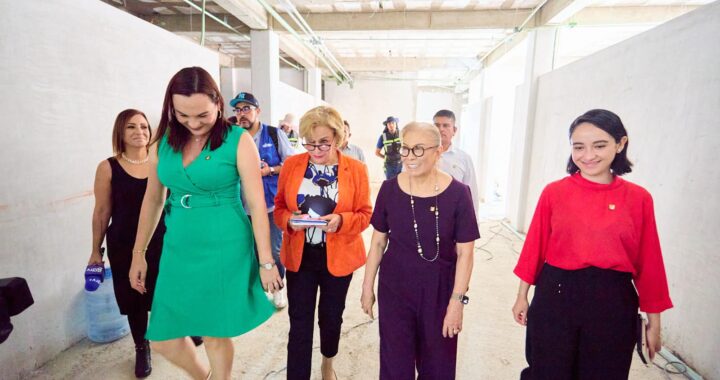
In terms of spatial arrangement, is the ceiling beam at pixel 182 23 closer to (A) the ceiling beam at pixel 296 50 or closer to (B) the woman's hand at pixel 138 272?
(A) the ceiling beam at pixel 296 50

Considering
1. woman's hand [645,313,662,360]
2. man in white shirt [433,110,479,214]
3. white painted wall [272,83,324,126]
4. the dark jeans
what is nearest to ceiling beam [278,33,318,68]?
white painted wall [272,83,324,126]

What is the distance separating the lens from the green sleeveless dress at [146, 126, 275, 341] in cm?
163

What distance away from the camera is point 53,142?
234 centimetres

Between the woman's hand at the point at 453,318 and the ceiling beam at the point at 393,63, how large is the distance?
357 inches

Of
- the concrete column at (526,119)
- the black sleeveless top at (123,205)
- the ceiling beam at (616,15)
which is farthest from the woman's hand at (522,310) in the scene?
the ceiling beam at (616,15)

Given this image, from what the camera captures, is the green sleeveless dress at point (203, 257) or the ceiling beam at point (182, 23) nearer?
the green sleeveless dress at point (203, 257)

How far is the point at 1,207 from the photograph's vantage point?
6.81 ft

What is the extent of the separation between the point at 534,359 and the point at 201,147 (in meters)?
1.71

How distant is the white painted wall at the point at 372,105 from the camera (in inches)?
466

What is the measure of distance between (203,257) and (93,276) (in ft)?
2.87

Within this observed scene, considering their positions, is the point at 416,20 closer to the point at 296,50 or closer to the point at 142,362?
the point at 296,50

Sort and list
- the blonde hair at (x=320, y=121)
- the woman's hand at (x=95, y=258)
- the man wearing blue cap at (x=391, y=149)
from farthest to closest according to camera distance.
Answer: the man wearing blue cap at (x=391, y=149)
the woman's hand at (x=95, y=258)
the blonde hair at (x=320, y=121)

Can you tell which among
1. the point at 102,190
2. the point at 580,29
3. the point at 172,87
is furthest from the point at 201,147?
the point at 580,29

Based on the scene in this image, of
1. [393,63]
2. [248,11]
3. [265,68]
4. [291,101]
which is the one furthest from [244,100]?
[393,63]
